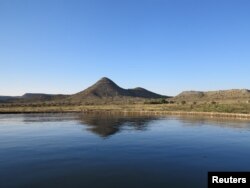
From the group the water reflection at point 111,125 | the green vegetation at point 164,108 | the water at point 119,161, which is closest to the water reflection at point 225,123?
the water reflection at point 111,125

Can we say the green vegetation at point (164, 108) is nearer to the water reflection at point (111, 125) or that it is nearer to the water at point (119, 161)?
the water reflection at point (111, 125)

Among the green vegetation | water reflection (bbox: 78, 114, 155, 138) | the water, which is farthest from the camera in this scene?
the green vegetation

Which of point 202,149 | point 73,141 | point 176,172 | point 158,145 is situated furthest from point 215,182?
point 73,141

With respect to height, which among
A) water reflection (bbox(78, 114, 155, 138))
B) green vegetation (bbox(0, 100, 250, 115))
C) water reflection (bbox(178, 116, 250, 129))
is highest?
green vegetation (bbox(0, 100, 250, 115))

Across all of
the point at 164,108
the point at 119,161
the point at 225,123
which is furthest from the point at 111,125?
the point at 164,108

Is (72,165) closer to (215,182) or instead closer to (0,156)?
(0,156)

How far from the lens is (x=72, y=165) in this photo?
24.9 meters

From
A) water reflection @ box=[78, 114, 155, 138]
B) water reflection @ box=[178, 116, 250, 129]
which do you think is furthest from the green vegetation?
water reflection @ box=[78, 114, 155, 138]

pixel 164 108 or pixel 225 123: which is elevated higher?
pixel 164 108

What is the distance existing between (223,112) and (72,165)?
Answer: 63901 mm

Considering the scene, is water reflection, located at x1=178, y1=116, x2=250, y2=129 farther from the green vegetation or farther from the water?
the green vegetation

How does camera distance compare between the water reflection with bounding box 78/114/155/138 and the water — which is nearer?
the water

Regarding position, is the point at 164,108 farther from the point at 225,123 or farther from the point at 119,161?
the point at 119,161

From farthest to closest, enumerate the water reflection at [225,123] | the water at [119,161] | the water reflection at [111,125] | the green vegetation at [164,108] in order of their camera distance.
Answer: the green vegetation at [164,108], the water reflection at [225,123], the water reflection at [111,125], the water at [119,161]
